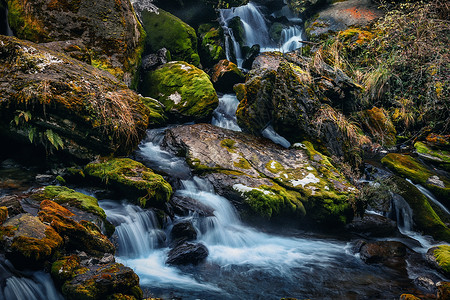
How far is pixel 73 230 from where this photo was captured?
349 centimetres

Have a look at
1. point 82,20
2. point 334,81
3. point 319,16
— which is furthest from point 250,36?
point 82,20

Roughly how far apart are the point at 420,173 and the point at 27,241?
884 cm

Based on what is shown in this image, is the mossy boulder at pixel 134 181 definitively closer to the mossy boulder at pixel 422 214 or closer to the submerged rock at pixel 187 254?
the submerged rock at pixel 187 254

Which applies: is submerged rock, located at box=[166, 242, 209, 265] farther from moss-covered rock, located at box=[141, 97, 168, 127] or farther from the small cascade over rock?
the small cascade over rock

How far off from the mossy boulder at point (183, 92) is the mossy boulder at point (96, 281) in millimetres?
6629

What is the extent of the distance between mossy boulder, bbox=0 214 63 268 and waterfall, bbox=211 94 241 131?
6.95 m

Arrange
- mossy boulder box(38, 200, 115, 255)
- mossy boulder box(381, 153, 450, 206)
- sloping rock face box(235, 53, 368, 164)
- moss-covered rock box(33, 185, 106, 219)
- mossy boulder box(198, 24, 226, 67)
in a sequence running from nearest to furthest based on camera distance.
Result: mossy boulder box(38, 200, 115, 255) < moss-covered rock box(33, 185, 106, 219) < mossy boulder box(381, 153, 450, 206) < sloping rock face box(235, 53, 368, 164) < mossy boulder box(198, 24, 226, 67)

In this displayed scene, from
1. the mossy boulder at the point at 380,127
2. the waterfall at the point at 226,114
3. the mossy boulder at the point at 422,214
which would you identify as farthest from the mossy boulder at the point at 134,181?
the mossy boulder at the point at 380,127

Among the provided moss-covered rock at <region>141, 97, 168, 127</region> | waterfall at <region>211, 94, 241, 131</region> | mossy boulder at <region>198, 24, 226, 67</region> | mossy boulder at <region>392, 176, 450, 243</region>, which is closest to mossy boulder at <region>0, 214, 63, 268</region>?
moss-covered rock at <region>141, 97, 168, 127</region>

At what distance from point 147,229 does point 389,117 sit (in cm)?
920

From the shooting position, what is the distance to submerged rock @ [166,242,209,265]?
4582 mm

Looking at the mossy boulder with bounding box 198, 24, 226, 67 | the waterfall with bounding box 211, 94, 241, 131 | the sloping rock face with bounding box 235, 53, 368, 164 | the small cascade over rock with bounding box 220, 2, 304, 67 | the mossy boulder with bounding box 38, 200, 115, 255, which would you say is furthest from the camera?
the small cascade over rock with bounding box 220, 2, 304, 67

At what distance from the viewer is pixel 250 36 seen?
667 inches

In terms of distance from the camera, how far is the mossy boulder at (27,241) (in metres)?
2.91
